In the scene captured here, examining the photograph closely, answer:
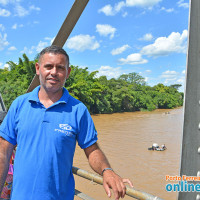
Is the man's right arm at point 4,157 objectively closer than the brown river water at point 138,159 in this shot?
Yes

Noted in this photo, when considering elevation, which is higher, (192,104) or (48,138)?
(192,104)

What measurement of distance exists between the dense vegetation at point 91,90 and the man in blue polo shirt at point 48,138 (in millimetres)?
13513

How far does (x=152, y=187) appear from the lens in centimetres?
683

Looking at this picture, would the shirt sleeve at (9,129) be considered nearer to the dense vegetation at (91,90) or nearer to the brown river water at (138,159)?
the brown river water at (138,159)

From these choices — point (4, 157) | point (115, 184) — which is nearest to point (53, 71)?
point (4, 157)

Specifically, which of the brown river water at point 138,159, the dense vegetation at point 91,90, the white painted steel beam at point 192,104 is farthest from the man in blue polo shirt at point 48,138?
the dense vegetation at point 91,90

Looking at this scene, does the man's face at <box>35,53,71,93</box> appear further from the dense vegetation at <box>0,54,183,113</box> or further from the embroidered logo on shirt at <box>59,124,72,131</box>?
the dense vegetation at <box>0,54,183,113</box>

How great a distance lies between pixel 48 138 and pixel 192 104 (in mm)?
625

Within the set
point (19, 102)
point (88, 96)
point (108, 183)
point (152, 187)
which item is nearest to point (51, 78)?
point (19, 102)

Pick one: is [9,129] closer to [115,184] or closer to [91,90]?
[115,184]

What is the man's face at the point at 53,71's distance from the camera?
39.8 inches

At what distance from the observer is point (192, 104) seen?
52 cm

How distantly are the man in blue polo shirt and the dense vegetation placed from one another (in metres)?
13.5

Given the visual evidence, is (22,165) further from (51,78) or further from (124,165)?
(124,165)
